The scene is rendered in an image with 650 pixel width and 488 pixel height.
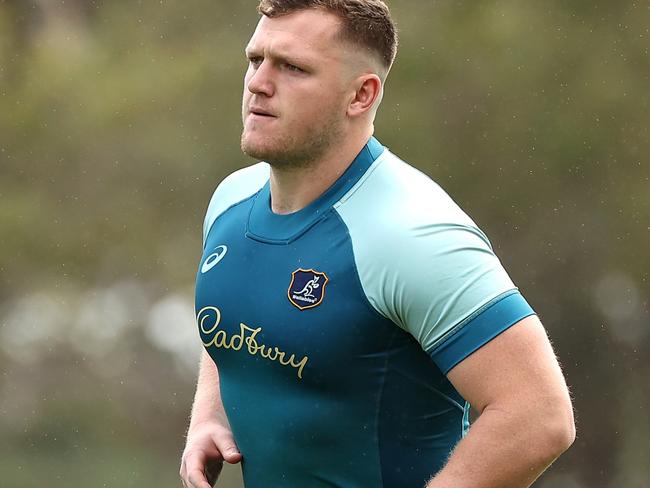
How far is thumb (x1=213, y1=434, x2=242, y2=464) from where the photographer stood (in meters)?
3.71

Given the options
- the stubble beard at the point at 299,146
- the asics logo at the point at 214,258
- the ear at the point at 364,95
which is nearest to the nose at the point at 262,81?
the stubble beard at the point at 299,146

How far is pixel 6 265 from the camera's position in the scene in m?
18.6

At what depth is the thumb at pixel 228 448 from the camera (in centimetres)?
371

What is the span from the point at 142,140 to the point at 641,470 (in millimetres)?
7862

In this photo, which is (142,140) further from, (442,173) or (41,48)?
(442,173)

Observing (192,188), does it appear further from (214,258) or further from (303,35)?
(303,35)

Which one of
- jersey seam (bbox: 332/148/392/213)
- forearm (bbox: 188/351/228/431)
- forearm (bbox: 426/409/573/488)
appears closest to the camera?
forearm (bbox: 426/409/573/488)

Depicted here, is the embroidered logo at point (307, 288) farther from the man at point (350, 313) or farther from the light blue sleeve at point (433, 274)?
the light blue sleeve at point (433, 274)

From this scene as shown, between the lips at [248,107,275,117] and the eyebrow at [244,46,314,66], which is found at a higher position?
the eyebrow at [244,46,314,66]

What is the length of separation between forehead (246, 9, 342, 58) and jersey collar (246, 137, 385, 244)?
285mm

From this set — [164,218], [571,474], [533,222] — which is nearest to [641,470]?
[571,474]

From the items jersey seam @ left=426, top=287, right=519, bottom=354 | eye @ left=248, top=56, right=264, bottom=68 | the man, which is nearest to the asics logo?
the man

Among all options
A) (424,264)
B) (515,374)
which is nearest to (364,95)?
(424,264)

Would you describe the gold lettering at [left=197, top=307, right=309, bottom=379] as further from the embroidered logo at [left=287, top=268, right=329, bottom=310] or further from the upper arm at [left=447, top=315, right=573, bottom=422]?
the upper arm at [left=447, top=315, right=573, bottom=422]
